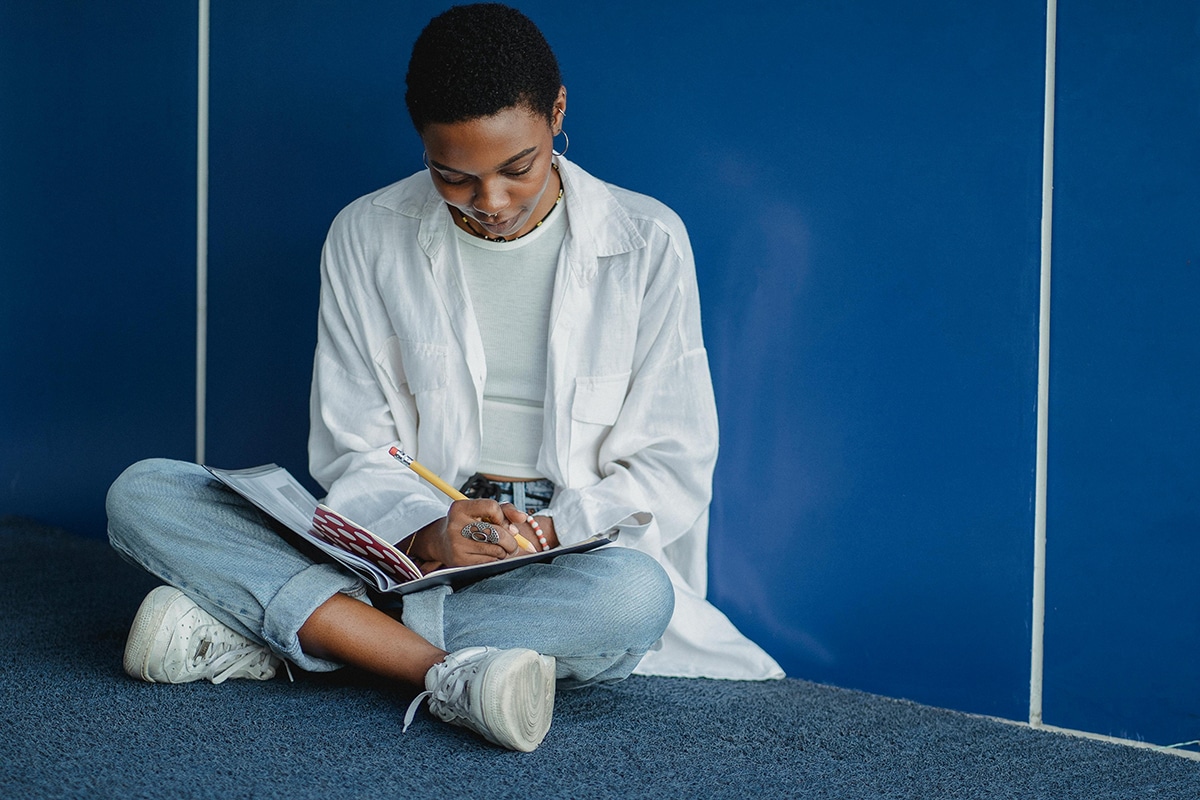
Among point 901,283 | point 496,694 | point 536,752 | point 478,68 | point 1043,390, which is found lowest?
point 536,752

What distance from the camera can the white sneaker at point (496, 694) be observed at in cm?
141

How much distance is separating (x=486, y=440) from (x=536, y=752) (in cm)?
59

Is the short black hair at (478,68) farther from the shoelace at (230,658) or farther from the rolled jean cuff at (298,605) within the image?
the shoelace at (230,658)

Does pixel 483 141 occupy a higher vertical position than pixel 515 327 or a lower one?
higher

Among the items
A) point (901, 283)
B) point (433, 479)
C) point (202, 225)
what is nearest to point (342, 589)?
point (433, 479)

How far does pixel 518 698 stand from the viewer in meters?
1.43

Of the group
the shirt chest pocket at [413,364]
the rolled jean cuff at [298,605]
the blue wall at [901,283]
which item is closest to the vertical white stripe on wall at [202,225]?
the blue wall at [901,283]

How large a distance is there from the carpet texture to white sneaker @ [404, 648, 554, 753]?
0.03 m

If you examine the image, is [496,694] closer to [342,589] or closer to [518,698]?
[518,698]

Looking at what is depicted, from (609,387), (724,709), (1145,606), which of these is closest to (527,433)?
(609,387)

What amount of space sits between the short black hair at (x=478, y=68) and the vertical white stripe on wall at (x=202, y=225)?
1031 millimetres

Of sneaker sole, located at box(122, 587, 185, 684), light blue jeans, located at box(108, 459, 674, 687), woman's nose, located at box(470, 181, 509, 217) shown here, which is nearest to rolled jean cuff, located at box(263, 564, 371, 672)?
light blue jeans, located at box(108, 459, 674, 687)

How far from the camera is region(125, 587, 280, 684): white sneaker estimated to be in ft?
5.32

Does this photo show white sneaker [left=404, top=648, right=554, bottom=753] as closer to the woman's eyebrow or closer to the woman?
the woman
